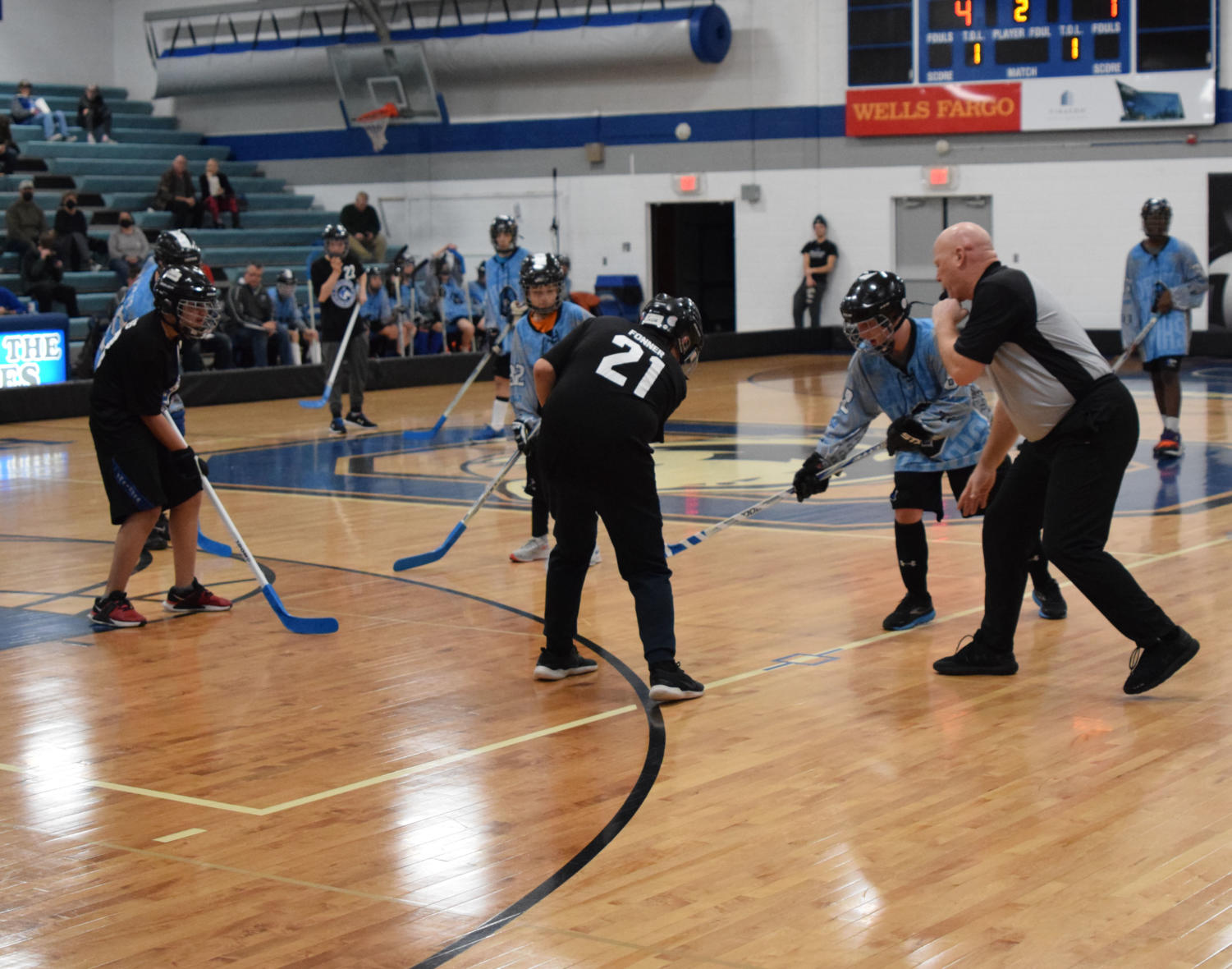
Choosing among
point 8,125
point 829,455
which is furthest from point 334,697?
point 8,125

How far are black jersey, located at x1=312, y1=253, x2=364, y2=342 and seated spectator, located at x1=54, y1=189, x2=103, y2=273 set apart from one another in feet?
22.6

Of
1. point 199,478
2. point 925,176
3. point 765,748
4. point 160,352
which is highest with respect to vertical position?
point 925,176

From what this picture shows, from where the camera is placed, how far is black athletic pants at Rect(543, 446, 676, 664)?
557cm

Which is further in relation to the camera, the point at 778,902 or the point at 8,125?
the point at 8,125

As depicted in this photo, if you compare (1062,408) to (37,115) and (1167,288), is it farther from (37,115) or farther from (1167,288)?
(37,115)

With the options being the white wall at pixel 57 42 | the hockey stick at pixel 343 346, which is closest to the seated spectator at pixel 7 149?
the white wall at pixel 57 42

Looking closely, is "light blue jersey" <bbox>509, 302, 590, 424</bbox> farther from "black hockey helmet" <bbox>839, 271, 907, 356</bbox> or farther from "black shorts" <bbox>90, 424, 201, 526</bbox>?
"black hockey helmet" <bbox>839, 271, 907, 356</bbox>

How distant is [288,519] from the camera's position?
393 inches

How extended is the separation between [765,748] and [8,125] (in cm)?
2035

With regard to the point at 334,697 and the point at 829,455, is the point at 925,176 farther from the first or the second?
the point at 334,697

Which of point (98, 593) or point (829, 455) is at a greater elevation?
point (829, 455)

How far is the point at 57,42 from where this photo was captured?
27.5 m

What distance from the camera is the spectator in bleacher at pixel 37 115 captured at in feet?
79.7

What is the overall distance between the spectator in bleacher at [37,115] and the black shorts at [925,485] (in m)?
20.5
